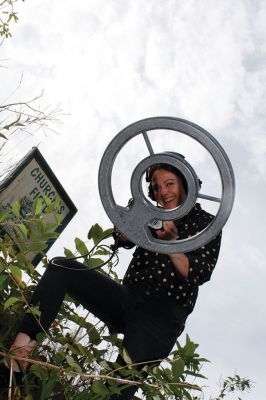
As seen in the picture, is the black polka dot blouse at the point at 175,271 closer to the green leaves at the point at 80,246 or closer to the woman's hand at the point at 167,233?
the green leaves at the point at 80,246

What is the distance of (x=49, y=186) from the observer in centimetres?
253

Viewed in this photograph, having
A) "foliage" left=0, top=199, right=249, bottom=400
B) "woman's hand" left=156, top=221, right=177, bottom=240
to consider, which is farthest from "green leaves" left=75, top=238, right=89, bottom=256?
"woman's hand" left=156, top=221, right=177, bottom=240

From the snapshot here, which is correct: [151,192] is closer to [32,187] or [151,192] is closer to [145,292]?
[145,292]

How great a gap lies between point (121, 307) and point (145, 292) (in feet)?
0.33

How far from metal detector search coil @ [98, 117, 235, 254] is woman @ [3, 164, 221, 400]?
280 millimetres

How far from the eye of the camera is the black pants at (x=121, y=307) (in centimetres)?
151

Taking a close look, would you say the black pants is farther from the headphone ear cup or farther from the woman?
the headphone ear cup

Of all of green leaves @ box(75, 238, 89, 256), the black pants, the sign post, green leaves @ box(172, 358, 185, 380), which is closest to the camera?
green leaves @ box(172, 358, 185, 380)

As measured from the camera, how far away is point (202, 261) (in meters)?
1.46

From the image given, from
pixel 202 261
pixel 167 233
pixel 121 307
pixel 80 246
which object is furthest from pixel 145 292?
pixel 167 233

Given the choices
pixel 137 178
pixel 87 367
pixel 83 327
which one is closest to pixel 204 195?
pixel 137 178

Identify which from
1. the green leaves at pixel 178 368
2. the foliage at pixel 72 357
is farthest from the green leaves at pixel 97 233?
the green leaves at pixel 178 368

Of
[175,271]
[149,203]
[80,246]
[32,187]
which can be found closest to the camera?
[149,203]

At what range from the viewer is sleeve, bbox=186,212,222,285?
1.43 m
